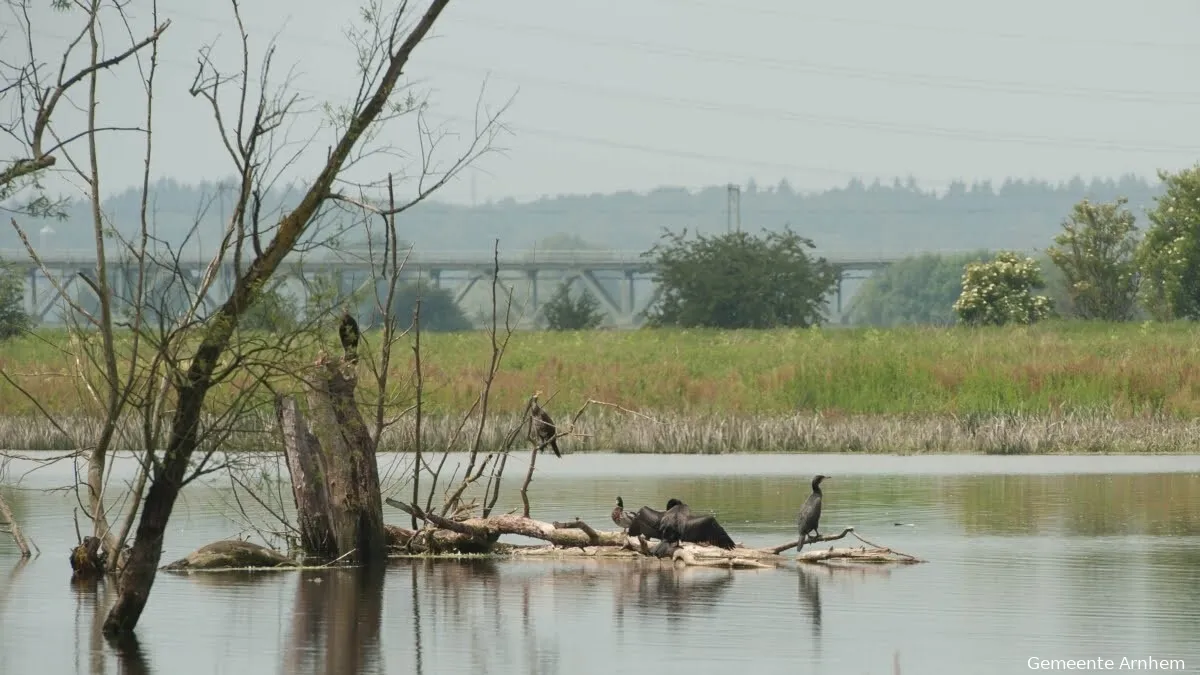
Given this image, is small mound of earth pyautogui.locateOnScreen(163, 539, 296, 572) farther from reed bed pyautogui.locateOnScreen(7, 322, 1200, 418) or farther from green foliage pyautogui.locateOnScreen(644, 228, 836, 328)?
green foliage pyautogui.locateOnScreen(644, 228, 836, 328)

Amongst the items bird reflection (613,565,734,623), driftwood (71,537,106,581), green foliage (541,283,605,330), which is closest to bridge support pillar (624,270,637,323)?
green foliage (541,283,605,330)

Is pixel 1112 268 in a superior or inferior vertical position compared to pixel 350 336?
superior

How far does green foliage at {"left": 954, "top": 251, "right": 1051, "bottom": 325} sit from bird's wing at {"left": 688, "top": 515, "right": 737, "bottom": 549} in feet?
176

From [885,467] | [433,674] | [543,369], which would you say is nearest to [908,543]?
[433,674]

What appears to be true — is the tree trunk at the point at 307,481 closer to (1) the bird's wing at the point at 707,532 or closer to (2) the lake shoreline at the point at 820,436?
(1) the bird's wing at the point at 707,532

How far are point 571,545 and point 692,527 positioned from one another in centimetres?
132

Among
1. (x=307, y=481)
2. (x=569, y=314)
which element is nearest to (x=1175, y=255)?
(x=569, y=314)

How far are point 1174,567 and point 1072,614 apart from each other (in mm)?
2848

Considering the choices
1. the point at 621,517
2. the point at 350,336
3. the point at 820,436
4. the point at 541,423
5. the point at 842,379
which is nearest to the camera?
the point at 350,336

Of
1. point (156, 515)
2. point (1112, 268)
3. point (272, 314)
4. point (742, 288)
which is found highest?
point (1112, 268)

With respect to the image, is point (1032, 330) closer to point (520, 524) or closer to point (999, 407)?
point (999, 407)

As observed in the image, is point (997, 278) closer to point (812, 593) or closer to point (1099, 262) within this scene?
point (1099, 262)

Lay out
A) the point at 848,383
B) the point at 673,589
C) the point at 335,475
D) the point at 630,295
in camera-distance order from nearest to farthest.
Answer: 1. the point at 673,589
2. the point at 335,475
3. the point at 848,383
4. the point at 630,295

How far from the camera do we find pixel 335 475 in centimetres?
1689
